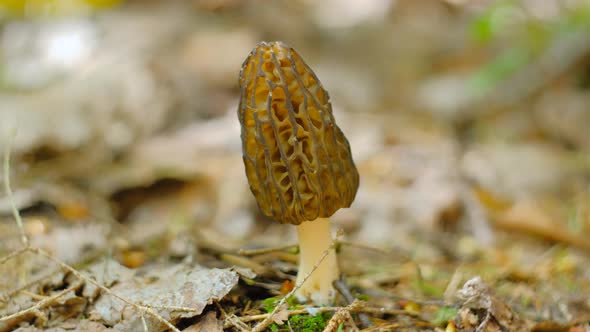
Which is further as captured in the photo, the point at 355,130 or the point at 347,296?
the point at 355,130

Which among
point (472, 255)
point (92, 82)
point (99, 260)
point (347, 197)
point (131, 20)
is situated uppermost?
point (131, 20)

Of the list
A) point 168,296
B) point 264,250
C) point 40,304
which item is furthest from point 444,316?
point 40,304

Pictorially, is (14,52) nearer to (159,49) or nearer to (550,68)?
(159,49)

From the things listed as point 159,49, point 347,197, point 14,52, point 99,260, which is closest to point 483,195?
point 347,197

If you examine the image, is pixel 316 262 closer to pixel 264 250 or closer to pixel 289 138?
pixel 264 250

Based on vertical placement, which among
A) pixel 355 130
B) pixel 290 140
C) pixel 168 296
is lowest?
pixel 168 296

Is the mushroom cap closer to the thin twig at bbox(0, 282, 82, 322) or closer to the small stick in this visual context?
the small stick
